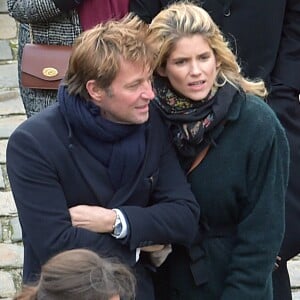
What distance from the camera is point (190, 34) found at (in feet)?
9.68

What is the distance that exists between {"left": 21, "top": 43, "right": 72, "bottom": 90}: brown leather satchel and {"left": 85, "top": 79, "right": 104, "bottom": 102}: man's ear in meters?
0.92

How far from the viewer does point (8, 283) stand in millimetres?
4637

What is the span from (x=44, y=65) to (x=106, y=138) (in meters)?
1.02

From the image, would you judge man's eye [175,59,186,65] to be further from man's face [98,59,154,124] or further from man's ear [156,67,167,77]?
man's face [98,59,154,124]

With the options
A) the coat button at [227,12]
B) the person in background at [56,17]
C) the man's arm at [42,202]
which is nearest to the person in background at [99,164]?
the man's arm at [42,202]

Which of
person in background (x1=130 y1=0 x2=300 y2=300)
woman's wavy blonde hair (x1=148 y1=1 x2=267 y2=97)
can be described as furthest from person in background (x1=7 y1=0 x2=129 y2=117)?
woman's wavy blonde hair (x1=148 y1=1 x2=267 y2=97)

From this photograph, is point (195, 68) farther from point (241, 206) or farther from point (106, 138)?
point (241, 206)

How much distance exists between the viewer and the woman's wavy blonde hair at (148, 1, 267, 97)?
296 cm

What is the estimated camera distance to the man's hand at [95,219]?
9.21ft

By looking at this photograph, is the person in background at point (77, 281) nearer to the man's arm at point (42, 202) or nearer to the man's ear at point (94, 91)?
the man's arm at point (42, 202)

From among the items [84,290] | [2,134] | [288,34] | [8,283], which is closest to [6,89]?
[2,134]

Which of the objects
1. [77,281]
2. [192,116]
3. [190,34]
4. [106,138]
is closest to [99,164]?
[106,138]

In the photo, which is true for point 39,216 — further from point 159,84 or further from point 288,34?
point 288,34

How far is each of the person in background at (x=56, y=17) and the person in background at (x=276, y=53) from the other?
0.51 feet
